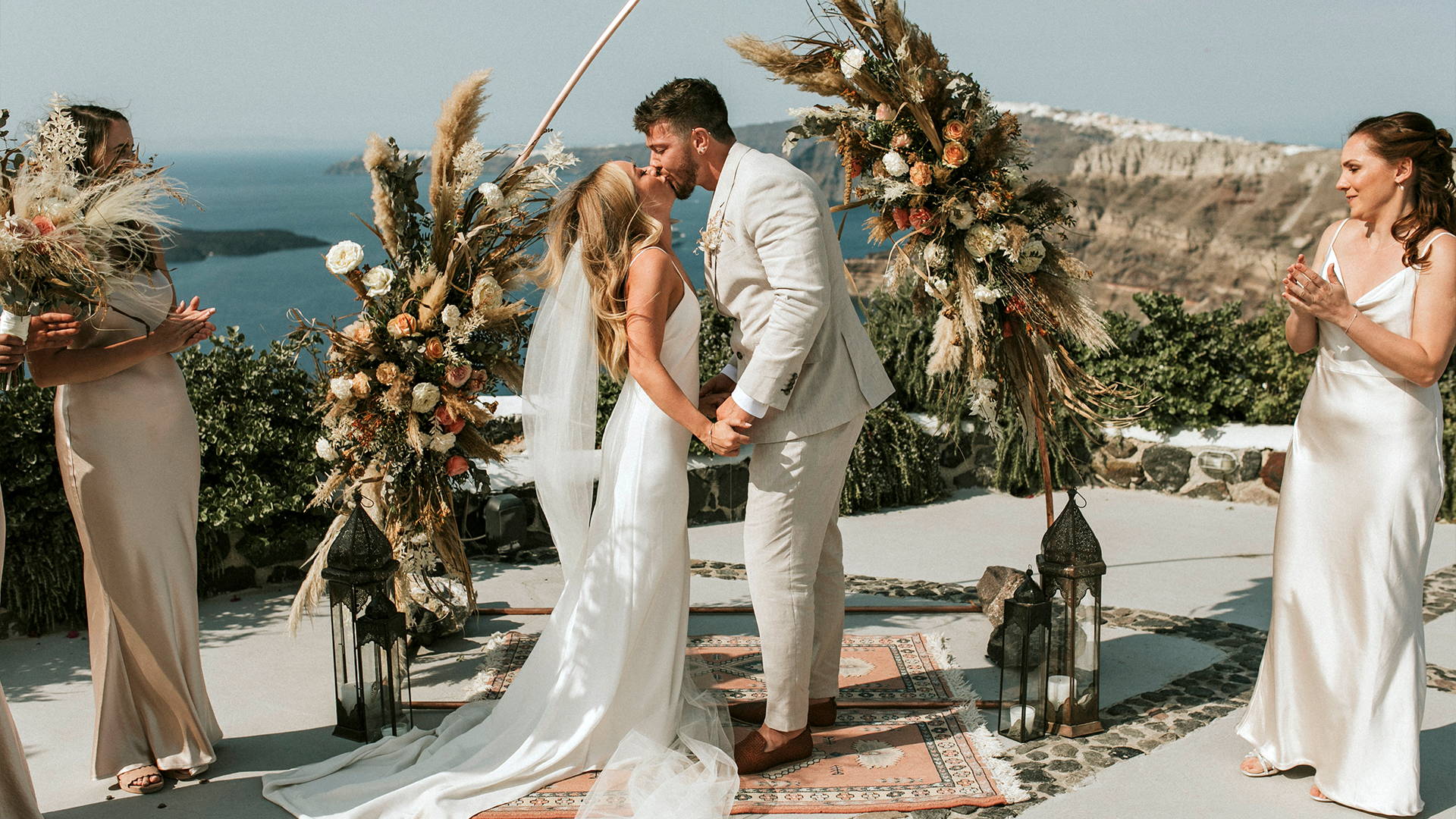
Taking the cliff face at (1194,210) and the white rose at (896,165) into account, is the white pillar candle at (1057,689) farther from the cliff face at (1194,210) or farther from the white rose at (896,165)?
the cliff face at (1194,210)

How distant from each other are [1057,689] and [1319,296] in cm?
161

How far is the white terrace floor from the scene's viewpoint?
11.6ft

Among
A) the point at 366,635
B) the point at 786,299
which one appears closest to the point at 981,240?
the point at 786,299

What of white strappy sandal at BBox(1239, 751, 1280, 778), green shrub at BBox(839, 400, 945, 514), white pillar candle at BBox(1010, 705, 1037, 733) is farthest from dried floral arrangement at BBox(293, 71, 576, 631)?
green shrub at BBox(839, 400, 945, 514)

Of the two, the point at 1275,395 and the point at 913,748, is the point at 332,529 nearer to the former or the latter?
the point at 913,748

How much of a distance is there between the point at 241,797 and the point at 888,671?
2476 mm

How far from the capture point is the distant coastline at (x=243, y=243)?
3997cm

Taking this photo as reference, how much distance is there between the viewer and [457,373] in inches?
167

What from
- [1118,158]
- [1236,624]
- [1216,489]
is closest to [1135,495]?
[1216,489]

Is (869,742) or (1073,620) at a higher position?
(1073,620)

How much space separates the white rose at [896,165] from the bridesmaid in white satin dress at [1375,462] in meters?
1.46

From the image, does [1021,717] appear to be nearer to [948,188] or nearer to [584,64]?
[948,188]

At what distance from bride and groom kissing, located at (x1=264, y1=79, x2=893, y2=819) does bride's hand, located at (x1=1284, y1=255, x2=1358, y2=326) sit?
4.25 feet

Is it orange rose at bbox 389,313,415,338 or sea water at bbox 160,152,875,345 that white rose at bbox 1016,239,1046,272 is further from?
sea water at bbox 160,152,875,345
